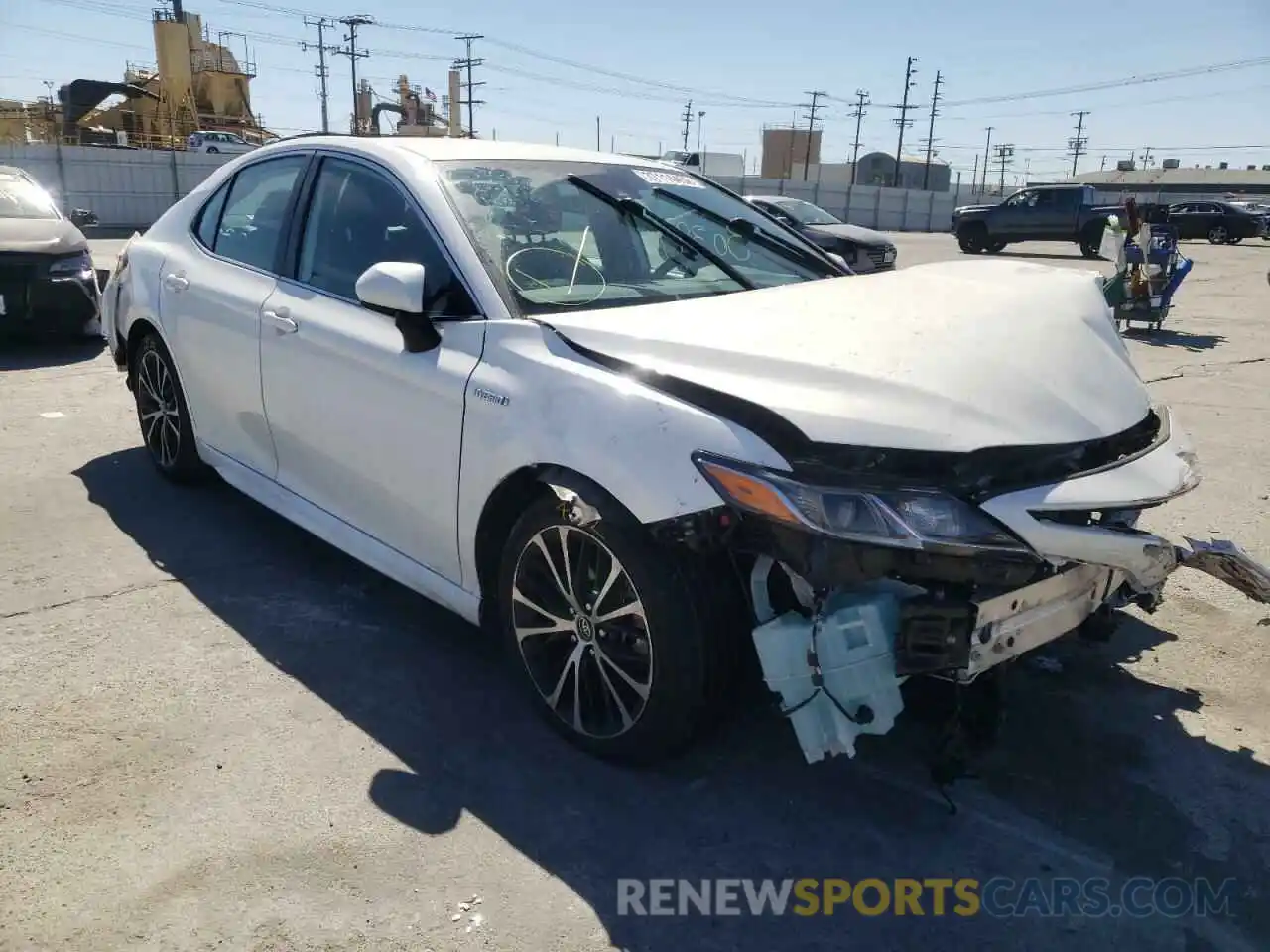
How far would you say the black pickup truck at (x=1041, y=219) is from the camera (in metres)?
26.0

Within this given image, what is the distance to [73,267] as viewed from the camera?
854cm

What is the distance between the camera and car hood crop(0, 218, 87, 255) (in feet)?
27.1

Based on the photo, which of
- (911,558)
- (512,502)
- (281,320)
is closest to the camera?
(911,558)

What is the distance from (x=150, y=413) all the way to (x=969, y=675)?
4.36m

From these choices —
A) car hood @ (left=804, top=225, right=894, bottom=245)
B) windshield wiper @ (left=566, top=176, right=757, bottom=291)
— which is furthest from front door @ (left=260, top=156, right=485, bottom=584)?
car hood @ (left=804, top=225, right=894, bottom=245)

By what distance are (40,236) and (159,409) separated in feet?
15.8

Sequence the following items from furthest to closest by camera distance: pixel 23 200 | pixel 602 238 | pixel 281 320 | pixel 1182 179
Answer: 1. pixel 1182 179
2. pixel 23 200
3. pixel 281 320
4. pixel 602 238

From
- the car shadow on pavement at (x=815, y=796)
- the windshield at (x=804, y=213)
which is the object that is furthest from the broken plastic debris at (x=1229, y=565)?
the windshield at (x=804, y=213)

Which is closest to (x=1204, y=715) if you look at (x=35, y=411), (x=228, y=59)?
(x=35, y=411)

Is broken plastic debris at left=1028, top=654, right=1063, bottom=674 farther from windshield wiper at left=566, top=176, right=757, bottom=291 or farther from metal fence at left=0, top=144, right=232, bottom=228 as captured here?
metal fence at left=0, top=144, right=232, bottom=228

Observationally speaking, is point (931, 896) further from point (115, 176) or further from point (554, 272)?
point (115, 176)

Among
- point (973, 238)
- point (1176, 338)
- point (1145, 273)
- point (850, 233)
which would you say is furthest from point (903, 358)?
point (973, 238)

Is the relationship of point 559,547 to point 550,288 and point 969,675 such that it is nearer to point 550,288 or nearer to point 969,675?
point 550,288

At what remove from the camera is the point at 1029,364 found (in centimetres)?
257
